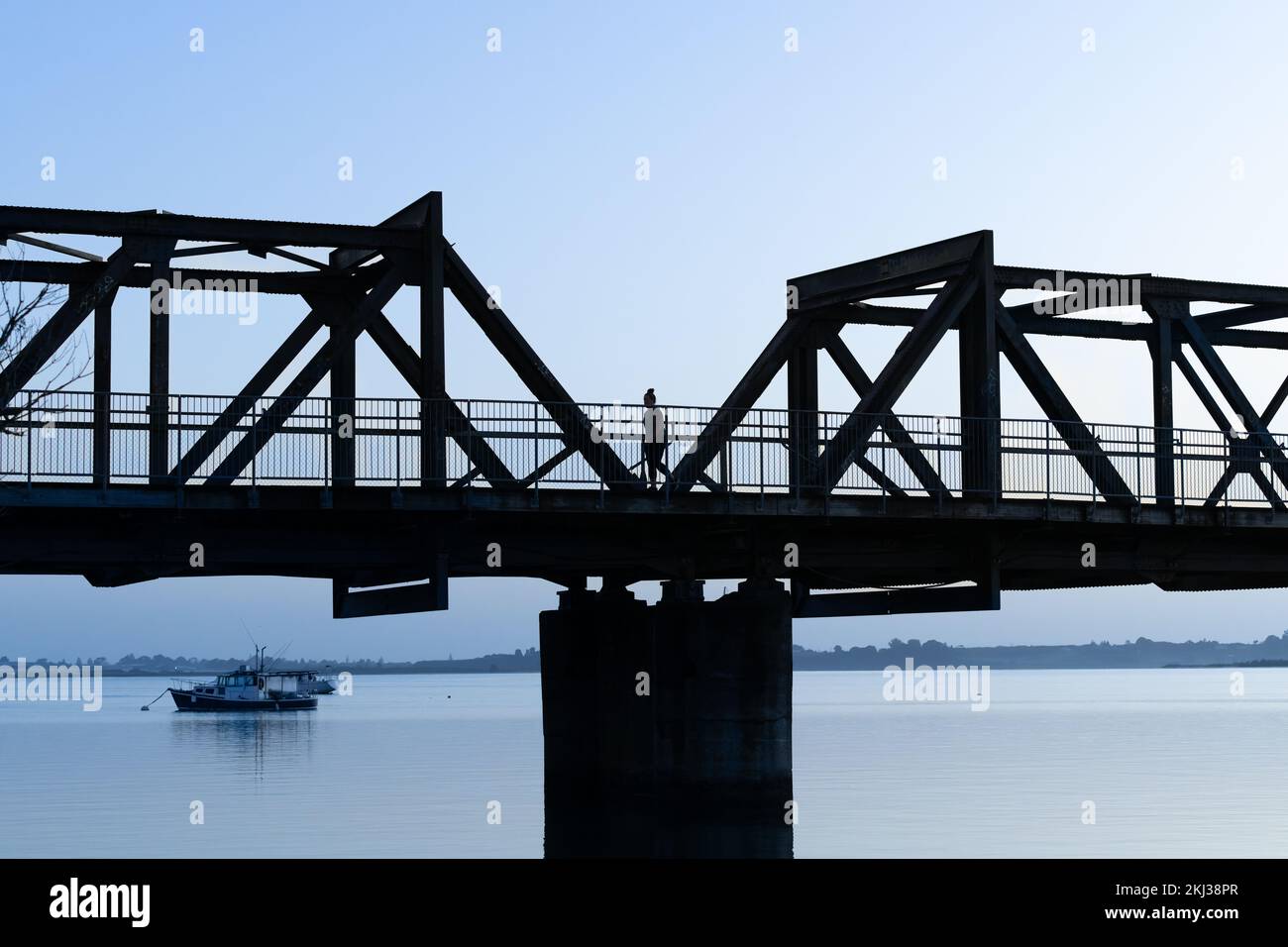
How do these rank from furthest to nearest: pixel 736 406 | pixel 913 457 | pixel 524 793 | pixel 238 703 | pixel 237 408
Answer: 1. pixel 238 703
2. pixel 524 793
3. pixel 736 406
4. pixel 913 457
5. pixel 237 408

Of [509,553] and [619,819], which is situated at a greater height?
[509,553]

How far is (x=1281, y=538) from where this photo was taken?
52.4 m

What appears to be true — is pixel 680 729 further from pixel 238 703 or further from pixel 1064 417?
pixel 238 703

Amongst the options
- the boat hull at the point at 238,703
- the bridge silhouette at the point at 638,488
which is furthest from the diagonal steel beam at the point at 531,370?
the boat hull at the point at 238,703

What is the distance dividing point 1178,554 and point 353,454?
72.6 ft

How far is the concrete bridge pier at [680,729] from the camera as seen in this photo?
44.8 m

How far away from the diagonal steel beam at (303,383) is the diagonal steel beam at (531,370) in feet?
4.46

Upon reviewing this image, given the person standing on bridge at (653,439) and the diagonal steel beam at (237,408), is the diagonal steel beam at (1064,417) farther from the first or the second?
the diagonal steel beam at (237,408)

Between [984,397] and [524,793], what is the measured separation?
33821mm

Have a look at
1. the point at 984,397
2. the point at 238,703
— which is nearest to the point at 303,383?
the point at 984,397

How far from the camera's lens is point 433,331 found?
4334 centimetres

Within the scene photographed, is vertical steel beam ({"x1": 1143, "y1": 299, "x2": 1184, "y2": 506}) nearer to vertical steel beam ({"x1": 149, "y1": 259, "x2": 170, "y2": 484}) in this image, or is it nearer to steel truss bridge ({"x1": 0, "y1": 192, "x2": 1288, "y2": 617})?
steel truss bridge ({"x1": 0, "y1": 192, "x2": 1288, "y2": 617})
